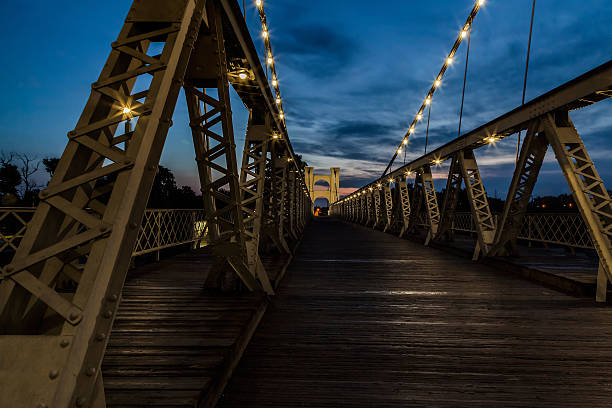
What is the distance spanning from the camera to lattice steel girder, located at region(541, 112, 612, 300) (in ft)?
15.9

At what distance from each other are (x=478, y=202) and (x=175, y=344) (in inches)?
343

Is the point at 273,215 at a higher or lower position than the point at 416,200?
lower

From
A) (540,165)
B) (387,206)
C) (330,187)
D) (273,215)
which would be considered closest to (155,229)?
(273,215)

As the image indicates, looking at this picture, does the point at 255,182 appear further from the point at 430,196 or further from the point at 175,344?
the point at 430,196

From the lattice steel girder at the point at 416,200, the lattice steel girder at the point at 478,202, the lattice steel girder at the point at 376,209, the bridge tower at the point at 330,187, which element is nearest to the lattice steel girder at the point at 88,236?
the lattice steel girder at the point at 478,202

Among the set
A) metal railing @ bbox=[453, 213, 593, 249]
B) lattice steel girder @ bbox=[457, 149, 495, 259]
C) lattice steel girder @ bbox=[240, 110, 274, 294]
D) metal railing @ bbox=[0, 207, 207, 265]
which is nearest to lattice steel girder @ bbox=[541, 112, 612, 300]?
lattice steel girder @ bbox=[457, 149, 495, 259]

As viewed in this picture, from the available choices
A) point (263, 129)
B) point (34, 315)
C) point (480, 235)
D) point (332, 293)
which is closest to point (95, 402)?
point (34, 315)

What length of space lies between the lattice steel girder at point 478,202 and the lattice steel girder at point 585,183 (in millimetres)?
2986

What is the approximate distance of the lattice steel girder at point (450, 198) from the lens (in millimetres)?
10469

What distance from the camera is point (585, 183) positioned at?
546 cm

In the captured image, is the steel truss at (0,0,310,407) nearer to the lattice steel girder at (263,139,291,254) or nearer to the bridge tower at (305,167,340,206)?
the lattice steel girder at (263,139,291,254)

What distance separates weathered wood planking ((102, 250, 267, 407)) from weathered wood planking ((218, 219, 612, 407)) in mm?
252

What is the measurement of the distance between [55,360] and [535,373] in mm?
3261

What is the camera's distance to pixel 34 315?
146 centimetres
